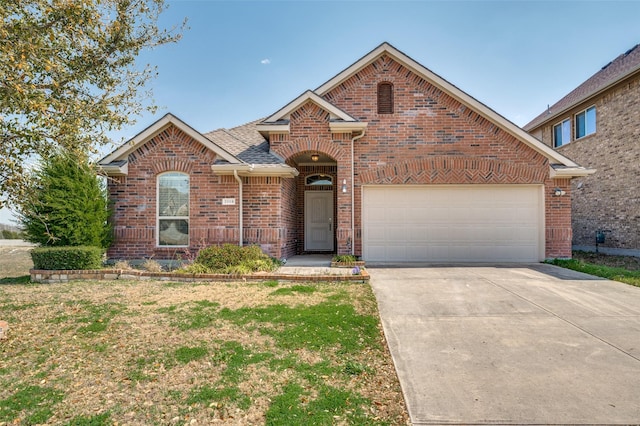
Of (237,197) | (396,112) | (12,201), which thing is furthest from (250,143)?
(12,201)

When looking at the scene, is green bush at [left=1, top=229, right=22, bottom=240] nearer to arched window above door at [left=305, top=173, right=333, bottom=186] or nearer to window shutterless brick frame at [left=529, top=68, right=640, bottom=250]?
arched window above door at [left=305, top=173, right=333, bottom=186]

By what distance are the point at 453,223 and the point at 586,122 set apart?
9867 millimetres

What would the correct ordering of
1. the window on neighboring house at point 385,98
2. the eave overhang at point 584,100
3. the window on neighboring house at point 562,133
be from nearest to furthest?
1. the window on neighboring house at point 385,98
2. the eave overhang at point 584,100
3. the window on neighboring house at point 562,133

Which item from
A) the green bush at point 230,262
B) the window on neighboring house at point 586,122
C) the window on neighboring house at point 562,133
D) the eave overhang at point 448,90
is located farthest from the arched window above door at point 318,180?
the window on neighboring house at point 562,133

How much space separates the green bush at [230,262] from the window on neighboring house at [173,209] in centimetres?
198

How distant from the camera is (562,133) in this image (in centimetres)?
1775

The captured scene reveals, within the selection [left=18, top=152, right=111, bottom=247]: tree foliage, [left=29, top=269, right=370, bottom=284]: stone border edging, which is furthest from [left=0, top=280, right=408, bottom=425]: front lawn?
[left=18, top=152, right=111, bottom=247]: tree foliage

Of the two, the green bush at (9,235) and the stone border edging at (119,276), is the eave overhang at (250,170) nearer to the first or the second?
the stone border edging at (119,276)

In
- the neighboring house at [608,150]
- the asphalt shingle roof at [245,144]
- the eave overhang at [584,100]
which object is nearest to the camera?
the asphalt shingle roof at [245,144]

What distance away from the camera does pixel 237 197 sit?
10.5m

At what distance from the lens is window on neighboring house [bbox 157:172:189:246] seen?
10664mm

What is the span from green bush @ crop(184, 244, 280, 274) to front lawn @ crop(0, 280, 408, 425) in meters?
1.78

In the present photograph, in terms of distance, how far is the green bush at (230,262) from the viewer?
8.61m

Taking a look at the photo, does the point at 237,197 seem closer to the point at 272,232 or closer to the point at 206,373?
the point at 272,232
